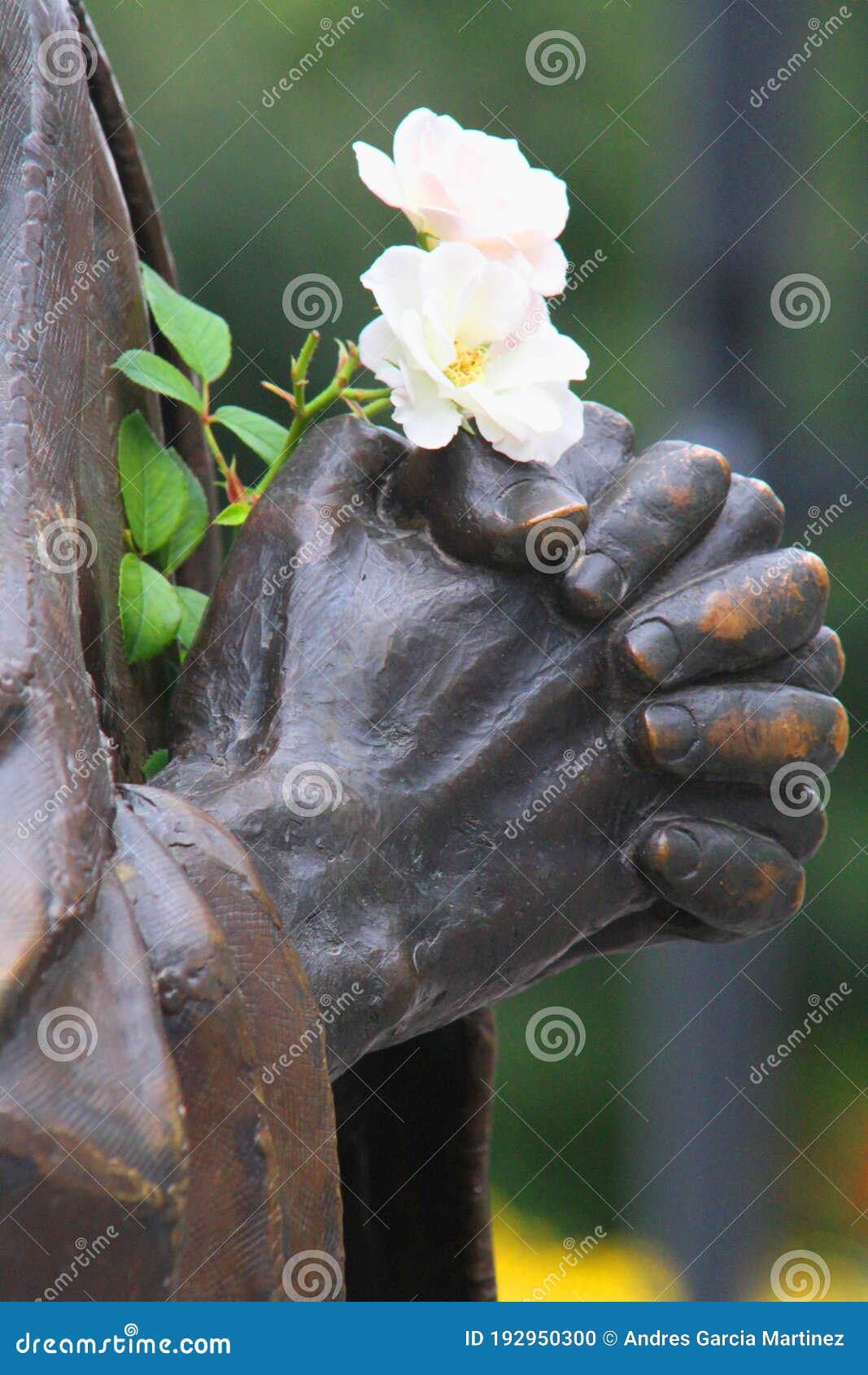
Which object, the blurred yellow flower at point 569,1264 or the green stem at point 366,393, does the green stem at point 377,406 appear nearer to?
the green stem at point 366,393

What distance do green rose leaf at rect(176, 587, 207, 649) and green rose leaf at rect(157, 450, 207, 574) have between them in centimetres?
2

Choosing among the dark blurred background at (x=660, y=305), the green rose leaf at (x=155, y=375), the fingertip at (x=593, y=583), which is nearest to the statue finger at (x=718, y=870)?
the fingertip at (x=593, y=583)

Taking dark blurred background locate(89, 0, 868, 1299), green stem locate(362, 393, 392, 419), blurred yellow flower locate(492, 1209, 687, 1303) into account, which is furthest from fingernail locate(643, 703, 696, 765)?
blurred yellow flower locate(492, 1209, 687, 1303)

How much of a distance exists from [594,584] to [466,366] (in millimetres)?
131

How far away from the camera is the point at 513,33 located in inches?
110

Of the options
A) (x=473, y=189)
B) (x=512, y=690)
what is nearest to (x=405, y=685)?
(x=512, y=690)

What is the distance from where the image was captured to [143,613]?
87cm

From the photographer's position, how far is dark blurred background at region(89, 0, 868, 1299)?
1975 mm

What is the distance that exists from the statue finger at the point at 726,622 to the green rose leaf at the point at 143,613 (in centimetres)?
24

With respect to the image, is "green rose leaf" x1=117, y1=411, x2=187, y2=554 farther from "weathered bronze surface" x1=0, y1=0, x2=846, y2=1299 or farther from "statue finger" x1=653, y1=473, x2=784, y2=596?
"statue finger" x1=653, y1=473, x2=784, y2=596

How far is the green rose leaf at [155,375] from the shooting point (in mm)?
892

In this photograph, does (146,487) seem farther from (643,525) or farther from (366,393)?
(643,525)

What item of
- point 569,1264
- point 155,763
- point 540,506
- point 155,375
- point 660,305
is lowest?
point 569,1264

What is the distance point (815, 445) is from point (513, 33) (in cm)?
96
